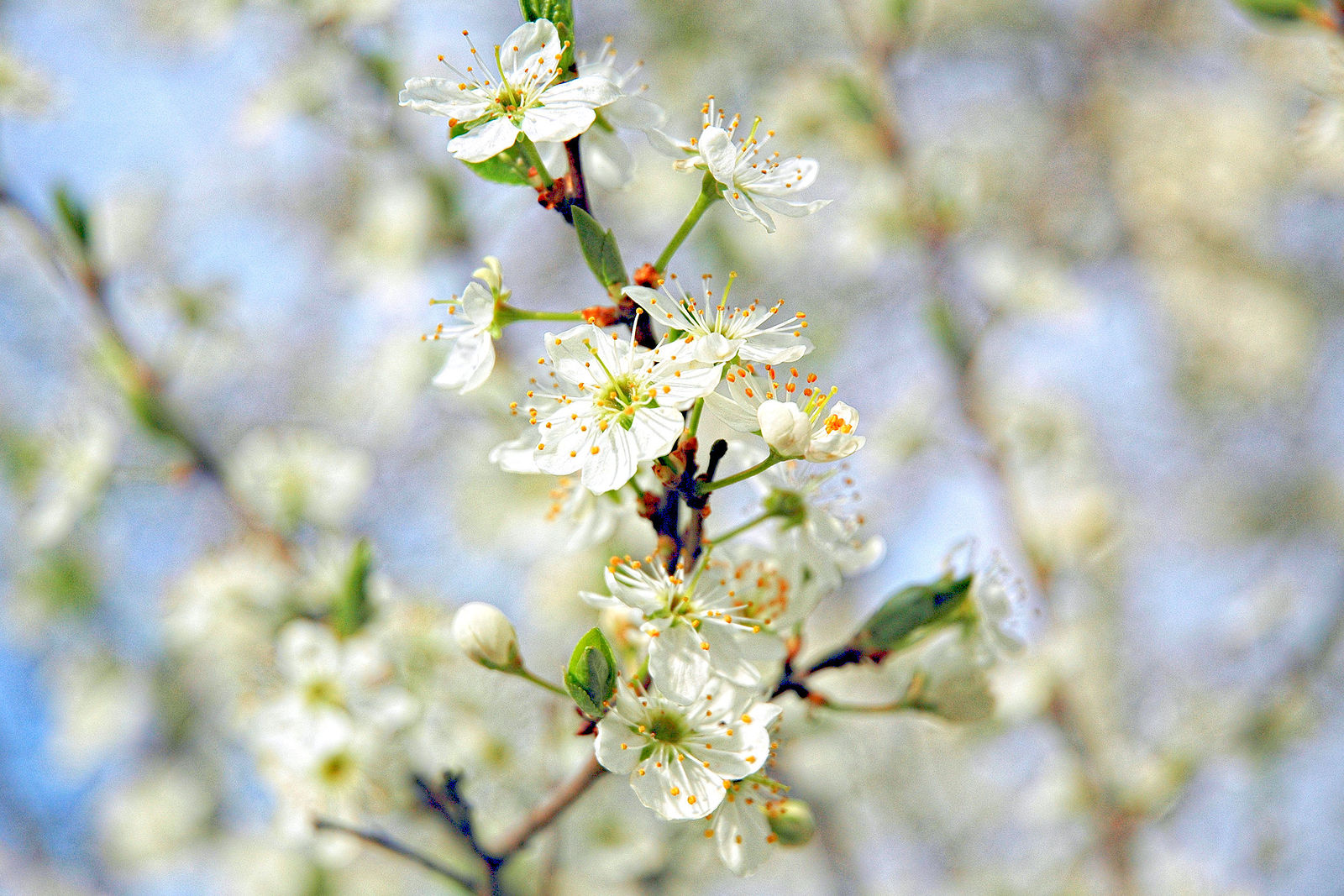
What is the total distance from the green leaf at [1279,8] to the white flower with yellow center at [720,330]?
4.33 feet

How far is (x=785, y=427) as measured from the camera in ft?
3.31

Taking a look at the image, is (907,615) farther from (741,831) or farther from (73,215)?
(73,215)

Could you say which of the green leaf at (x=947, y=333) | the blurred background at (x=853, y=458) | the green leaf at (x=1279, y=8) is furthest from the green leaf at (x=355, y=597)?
the green leaf at (x=1279, y=8)

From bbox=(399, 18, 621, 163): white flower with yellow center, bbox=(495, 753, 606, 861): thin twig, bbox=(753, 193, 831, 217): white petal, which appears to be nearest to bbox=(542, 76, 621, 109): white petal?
bbox=(399, 18, 621, 163): white flower with yellow center

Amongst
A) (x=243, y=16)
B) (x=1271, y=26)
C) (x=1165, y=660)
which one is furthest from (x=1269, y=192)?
(x=243, y=16)

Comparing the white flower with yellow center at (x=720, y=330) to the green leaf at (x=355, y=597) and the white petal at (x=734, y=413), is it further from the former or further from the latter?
the green leaf at (x=355, y=597)

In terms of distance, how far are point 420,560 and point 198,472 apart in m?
2.49

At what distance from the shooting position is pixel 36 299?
5230 millimetres

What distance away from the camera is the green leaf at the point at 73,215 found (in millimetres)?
2098

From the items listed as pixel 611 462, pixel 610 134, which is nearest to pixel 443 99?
pixel 610 134

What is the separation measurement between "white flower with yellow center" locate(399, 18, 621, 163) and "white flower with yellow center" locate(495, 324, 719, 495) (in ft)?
0.77

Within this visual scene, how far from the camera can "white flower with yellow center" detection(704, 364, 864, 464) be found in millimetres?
1011

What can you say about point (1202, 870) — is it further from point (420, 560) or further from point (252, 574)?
point (420, 560)

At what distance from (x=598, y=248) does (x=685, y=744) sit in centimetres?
58
